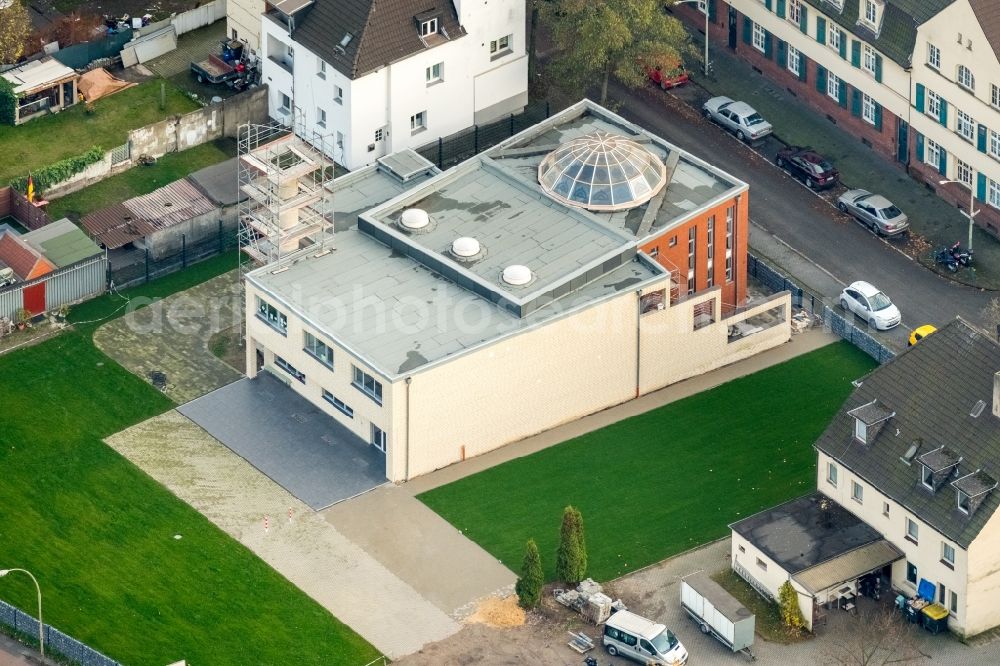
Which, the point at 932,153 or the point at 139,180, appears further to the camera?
the point at 139,180

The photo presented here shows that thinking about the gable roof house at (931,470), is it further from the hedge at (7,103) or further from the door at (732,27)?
the hedge at (7,103)

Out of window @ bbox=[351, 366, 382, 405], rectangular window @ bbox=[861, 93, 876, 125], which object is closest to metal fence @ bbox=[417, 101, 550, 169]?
rectangular window @ bbox=[861, 93, 876, 125]

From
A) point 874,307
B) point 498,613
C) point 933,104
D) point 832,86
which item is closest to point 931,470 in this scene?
point 498,613

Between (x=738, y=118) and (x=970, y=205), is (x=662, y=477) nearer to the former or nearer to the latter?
(x=970, y=205)

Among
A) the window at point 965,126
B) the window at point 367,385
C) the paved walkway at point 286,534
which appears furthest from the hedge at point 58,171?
the window at point 965,126

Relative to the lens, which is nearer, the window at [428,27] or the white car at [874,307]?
the white car at [874,307]
